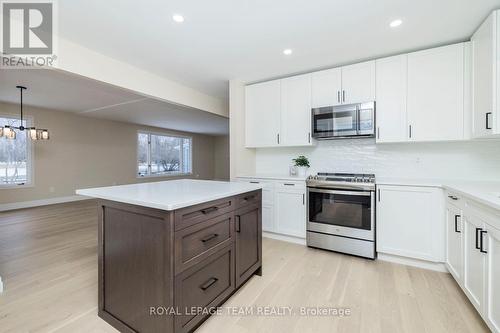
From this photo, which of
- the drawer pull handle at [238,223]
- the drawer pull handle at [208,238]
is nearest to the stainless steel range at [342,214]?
the drawer pull handle at [238,223]

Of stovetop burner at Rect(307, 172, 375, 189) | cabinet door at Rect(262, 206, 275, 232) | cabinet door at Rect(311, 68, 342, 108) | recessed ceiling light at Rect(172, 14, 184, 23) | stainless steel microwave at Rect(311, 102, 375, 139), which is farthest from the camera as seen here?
cabinet door at Rect(262, 206, 275, 232)

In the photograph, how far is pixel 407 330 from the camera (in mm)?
1499

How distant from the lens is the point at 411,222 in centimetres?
235

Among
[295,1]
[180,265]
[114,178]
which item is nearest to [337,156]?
[295,1]

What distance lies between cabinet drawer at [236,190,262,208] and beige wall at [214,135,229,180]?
8669 mm

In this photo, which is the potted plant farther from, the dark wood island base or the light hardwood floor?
the dark wood island base

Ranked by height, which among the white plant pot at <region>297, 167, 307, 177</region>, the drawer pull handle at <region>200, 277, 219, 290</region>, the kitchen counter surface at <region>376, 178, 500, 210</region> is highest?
the white plant pot at <region>297, 167, 307, 177</region>

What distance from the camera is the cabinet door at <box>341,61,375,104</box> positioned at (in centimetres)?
270

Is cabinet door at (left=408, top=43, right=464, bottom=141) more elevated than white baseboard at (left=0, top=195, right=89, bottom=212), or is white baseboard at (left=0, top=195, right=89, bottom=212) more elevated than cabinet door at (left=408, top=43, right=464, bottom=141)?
cabinet door at (left=408, top=43, right=464, bottom=141)

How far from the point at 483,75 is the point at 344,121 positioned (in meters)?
1.24

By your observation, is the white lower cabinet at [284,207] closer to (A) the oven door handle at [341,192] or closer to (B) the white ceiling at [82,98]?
(A) the oven door handle at [341,192]

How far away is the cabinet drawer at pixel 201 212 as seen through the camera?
4.24 feet

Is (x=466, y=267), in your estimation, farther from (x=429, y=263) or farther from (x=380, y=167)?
(x=380, y=167)

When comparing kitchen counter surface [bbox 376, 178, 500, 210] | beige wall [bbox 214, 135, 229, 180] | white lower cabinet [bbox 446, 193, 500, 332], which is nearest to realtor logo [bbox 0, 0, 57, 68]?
kitchen counter surface [bbox 376, 178, 500, 210]
